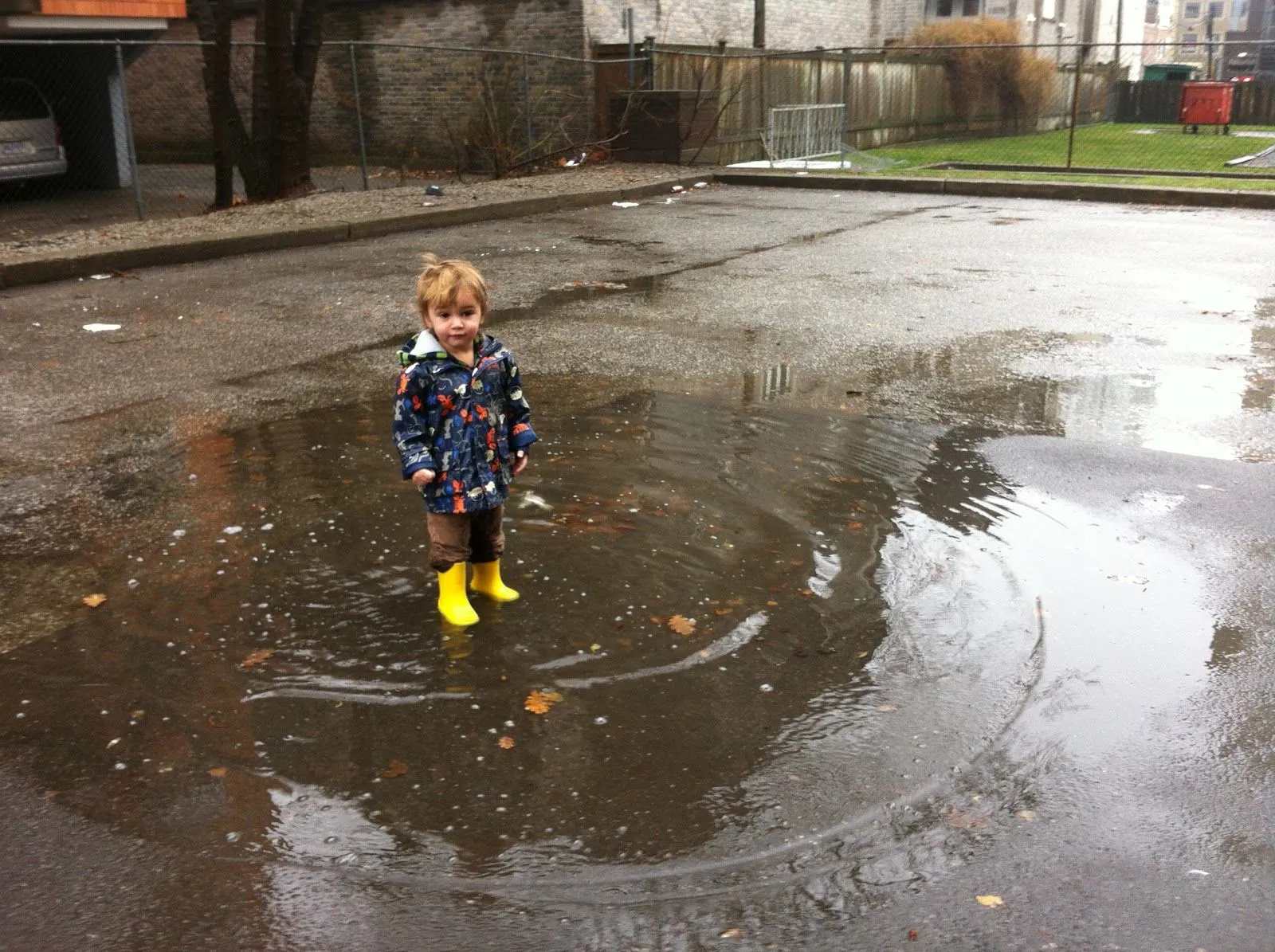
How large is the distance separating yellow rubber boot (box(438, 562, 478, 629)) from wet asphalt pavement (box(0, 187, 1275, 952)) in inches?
2.3

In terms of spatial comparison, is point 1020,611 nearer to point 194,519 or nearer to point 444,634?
point 444,634

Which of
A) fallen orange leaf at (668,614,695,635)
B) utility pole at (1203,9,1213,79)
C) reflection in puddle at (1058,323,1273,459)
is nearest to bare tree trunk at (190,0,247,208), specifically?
reflection in puddle at (1058,323,1273,459)

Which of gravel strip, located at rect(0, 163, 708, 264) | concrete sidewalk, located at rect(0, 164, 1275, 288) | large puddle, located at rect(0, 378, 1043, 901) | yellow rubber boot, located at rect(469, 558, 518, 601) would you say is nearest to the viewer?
large puddle, located at rect(0, 378, 1043, 901)

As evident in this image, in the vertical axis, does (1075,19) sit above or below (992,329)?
above

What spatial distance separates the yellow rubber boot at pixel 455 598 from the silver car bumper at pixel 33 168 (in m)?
16.4

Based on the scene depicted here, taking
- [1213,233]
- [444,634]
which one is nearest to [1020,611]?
[444,634]

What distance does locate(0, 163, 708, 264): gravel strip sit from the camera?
1209 cm

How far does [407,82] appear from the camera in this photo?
81.5 feet

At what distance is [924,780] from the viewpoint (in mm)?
3291

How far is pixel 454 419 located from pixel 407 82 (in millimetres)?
22298

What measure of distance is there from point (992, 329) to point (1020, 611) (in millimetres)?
4736

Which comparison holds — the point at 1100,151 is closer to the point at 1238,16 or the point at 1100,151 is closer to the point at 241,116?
the point at 241,116

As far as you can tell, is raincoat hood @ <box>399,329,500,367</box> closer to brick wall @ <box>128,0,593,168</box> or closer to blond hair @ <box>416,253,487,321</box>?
blond hair @ <box>416,253,487,321</box>

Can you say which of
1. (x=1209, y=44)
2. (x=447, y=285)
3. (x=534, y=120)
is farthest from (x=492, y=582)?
(x=1209, y=44)
